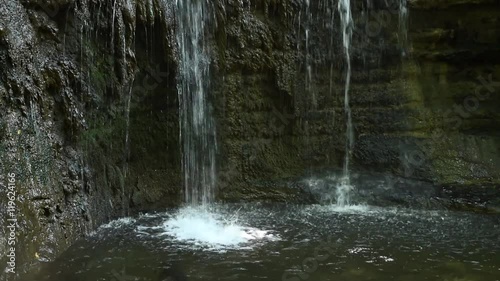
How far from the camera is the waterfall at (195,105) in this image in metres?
7.01

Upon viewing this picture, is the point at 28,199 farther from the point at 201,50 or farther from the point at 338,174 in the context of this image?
the point at 338,174

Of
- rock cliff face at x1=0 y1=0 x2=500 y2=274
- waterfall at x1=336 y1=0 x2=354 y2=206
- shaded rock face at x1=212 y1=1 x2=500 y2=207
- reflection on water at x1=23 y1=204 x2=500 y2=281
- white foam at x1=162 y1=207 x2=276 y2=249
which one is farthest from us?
waterfall at x1=336 y1=0 x2=354 y2=206

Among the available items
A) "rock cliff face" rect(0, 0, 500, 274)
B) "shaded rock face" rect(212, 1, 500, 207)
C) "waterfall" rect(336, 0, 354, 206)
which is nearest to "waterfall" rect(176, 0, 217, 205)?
"rock cliff face" rect(0, 0, 500, 274)

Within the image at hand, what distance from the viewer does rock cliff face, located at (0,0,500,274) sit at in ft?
22.0

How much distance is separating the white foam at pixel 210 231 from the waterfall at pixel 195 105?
716 mm

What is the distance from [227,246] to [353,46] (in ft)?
12.4

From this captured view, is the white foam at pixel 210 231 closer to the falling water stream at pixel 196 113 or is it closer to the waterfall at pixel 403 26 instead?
the falling water stream at pixel 196 113

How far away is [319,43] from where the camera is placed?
7.59 metres

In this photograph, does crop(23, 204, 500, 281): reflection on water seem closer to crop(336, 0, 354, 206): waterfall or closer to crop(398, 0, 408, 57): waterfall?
crop(336, 0, 354, 206): waterfall

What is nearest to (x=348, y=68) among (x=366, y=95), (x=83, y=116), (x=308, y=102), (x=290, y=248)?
(x=366, y=95)

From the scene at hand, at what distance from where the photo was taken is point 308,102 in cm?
759

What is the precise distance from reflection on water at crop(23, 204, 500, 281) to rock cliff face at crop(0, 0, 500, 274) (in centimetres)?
73

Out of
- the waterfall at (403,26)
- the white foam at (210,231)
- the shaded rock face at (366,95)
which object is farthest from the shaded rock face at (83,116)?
the waterfall at (403,26)

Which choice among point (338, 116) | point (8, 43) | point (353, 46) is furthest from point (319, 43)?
point (8, 43)
